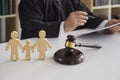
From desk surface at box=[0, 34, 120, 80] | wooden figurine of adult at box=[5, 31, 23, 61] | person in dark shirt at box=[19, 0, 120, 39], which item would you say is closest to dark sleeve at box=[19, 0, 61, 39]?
person in dark shirt at box=[19, 0, 120, 39]

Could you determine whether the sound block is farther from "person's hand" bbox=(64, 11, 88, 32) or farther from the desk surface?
"person's hand" bbox=(64, 11, 88, 32)

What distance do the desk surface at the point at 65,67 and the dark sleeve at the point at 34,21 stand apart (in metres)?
0.19

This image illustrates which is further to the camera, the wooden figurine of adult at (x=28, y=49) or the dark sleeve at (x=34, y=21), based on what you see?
the dark sleeve at (x=34, y=21)

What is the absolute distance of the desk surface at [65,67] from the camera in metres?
0.77

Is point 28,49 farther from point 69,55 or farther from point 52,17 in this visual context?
point 52,17

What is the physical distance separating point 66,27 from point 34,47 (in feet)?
1.08

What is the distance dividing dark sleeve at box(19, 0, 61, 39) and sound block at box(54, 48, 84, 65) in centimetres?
26

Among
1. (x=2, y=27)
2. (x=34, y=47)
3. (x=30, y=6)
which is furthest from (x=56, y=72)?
(x=2, y=27)

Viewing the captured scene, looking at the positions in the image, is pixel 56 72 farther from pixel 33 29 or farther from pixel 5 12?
pixel 5 12

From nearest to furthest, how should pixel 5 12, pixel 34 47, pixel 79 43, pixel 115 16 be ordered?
pixel 34 47
pixel 79 43
pixel 5 12
pixel 115 16

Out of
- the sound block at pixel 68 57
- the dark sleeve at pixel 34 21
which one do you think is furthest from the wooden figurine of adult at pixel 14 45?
the dark sleeve at pixel 34 21

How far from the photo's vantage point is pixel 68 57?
875 millimetres

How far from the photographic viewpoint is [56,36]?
1.15 meters

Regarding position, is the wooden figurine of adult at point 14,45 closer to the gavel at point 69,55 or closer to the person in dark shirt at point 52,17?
the gavel at point 69,55
